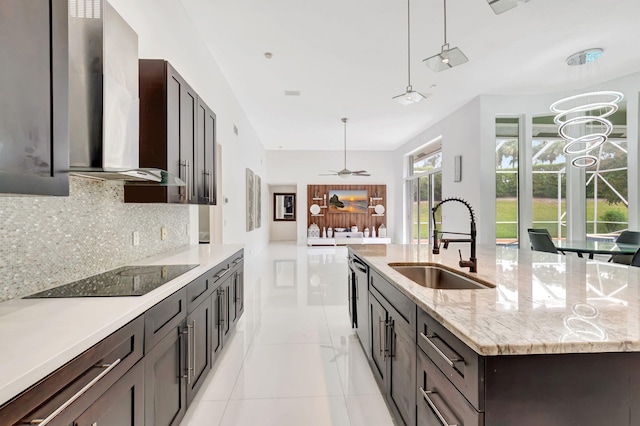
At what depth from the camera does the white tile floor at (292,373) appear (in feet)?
6.65

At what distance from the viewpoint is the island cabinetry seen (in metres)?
1.53

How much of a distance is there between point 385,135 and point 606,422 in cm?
891

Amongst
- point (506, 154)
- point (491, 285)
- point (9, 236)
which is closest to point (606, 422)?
point (491, 285)

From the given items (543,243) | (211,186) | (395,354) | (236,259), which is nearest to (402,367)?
(395,354)

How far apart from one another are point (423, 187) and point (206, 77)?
710 centimetres

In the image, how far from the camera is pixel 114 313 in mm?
1211

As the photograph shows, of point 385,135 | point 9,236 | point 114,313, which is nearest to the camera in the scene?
point 114,313

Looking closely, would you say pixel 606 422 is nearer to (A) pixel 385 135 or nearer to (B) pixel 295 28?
(B) pixel 295 28

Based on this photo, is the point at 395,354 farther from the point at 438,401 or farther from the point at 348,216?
the point at 348,216

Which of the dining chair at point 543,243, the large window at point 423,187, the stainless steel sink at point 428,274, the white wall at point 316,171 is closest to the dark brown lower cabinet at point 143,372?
the stainless steel sink at point 428,274

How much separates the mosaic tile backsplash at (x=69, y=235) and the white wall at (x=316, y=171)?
8629 mm

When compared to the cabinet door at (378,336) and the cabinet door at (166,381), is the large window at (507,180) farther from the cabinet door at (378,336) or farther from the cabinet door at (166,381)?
the cabinet door at (166,381)

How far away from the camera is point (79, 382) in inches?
38.1

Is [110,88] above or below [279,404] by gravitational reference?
above
